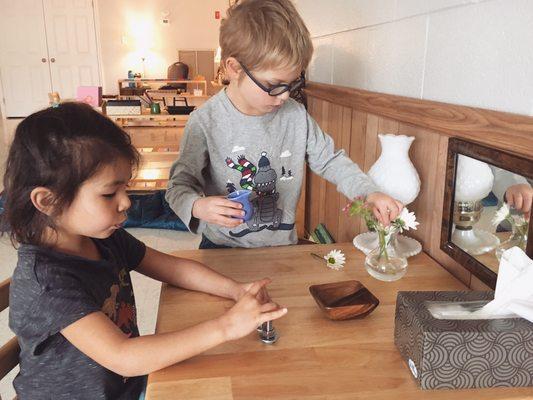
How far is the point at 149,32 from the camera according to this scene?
28.8 feet

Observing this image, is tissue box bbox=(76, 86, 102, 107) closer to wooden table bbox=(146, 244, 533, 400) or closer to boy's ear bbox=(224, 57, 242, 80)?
boy's ear bbox=(224, 57, 242, 80)

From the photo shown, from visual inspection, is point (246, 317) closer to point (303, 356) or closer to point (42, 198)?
point (303, 356)

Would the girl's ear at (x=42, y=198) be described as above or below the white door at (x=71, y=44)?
below

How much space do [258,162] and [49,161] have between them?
71 cm

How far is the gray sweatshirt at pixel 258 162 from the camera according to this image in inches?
58.0

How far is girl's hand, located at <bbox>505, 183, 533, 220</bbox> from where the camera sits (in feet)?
3.13

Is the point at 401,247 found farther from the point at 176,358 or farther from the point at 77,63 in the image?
the point at 77,63

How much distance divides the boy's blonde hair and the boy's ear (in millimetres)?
14

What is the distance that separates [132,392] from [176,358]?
32cm

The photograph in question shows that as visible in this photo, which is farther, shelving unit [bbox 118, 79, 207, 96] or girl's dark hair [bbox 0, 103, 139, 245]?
shelving unit [bbox 118, 79, 207, 96]

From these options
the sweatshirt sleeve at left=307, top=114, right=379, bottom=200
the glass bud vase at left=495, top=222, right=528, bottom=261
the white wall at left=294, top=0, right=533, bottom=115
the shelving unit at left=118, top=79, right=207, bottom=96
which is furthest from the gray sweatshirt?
the shelving unit at left=118, top=79, right=207, bottom=96

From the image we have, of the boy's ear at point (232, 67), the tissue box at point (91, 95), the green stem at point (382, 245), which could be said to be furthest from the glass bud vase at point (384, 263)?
the tissue box at point (91, 95)

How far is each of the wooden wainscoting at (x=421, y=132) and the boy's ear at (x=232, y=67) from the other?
48cm

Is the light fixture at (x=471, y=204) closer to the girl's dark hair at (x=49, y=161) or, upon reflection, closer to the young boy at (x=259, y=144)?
A: the young boy at (x=259, y=144)
